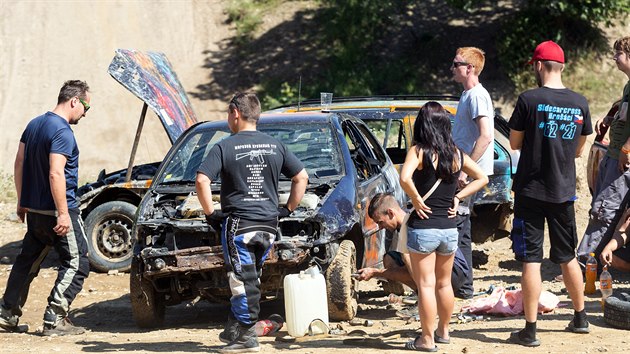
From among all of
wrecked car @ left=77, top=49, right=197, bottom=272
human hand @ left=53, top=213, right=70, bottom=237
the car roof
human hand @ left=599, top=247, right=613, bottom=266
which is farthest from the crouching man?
wrecked car @ left=77, top=49, right=197, bottom=272

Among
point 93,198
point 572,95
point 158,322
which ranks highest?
point 572,95

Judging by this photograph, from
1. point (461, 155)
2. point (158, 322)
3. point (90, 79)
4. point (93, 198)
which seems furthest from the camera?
point (90, 79)

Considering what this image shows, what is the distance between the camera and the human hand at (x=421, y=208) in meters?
6.76

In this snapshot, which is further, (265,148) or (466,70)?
(466,70)

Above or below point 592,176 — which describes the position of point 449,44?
above

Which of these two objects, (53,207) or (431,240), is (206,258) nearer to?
(53,207)

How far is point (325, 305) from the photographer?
302 inches

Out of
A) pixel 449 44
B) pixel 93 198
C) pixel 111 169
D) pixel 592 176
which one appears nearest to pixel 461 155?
pixel 592 176

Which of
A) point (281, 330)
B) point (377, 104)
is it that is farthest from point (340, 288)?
point (377, 104)

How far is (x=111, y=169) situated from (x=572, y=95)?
562 inches

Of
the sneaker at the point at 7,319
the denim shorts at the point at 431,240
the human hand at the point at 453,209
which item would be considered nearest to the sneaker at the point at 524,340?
the denim shorts at the point at 431,240

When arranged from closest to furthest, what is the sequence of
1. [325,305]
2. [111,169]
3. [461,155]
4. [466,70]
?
[461,155] < [325,305] < [466,70] < [111,169]

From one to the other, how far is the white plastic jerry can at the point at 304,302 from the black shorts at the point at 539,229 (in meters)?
1.40

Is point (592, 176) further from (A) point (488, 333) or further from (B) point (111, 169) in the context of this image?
(B) point (111, 169)
